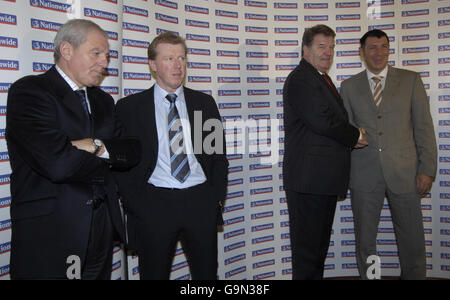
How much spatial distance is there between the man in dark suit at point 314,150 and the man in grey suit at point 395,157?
1.08ft

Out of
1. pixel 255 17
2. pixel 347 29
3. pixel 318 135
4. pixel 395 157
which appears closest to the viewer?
pixel 318 135

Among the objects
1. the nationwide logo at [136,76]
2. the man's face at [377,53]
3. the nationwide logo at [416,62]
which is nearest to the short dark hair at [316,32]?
the man's face at [377,53]

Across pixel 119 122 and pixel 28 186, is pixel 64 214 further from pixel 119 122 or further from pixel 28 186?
pixel 119 122

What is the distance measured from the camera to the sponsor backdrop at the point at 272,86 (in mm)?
3508

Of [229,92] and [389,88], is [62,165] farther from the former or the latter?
[389,88]

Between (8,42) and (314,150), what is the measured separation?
2.22 meters

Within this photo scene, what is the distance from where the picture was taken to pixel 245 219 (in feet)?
12.3

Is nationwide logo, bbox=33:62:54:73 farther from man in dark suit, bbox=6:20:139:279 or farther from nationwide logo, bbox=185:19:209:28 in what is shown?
nationwide logo, bbox=185:19:209:28

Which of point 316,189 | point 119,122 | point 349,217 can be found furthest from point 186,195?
point 349,217

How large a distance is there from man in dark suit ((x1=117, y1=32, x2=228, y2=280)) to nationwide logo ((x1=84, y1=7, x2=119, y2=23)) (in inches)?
21.4

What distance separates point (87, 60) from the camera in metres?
1.85

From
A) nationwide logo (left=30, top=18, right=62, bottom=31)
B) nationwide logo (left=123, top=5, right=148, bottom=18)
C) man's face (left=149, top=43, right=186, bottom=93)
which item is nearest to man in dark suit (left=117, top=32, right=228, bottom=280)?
man's face (left=149, top=43, right=186, bottom=93)

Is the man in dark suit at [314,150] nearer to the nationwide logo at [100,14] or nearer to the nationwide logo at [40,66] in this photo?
the nationwide logo at [100,14]

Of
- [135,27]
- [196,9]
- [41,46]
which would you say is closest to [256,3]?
[196,9]
